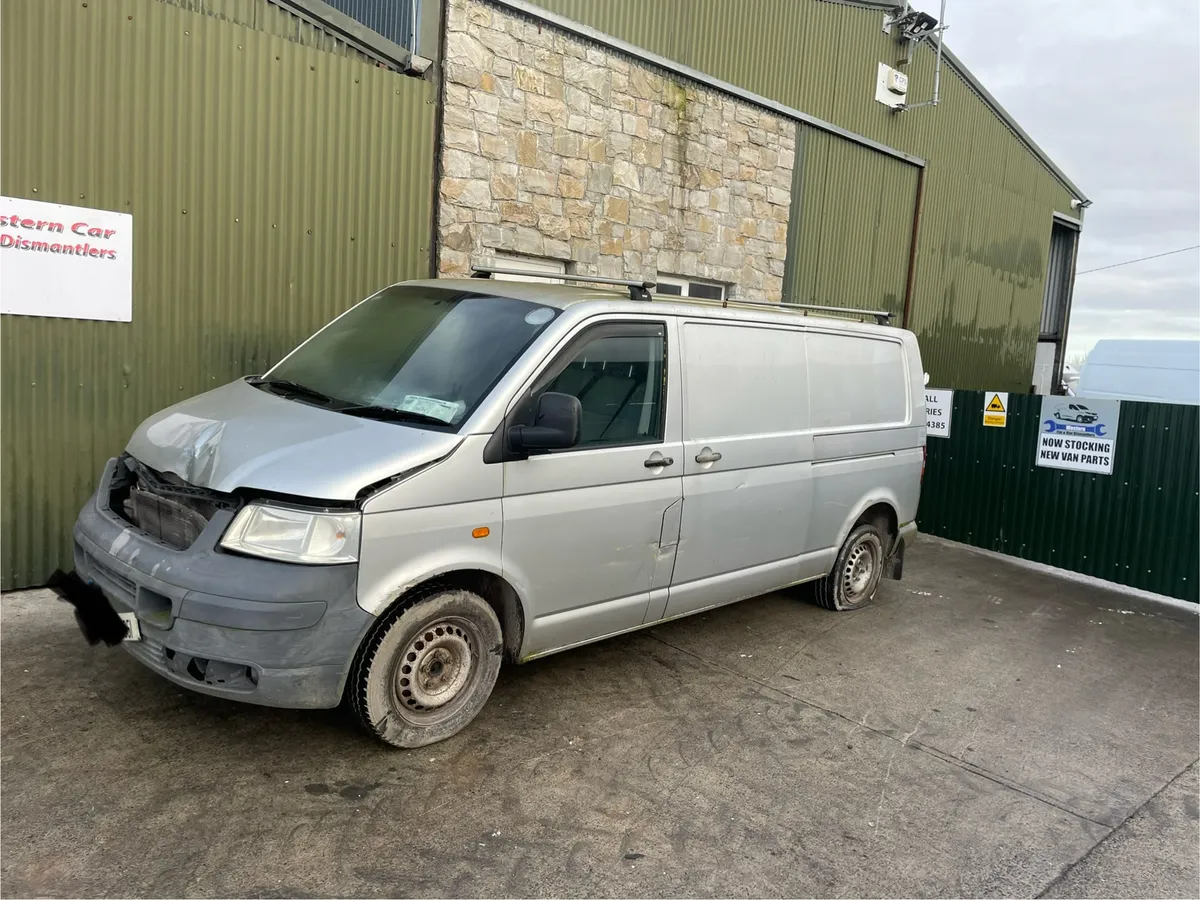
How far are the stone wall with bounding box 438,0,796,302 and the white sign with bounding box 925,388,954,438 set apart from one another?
88.8 inches

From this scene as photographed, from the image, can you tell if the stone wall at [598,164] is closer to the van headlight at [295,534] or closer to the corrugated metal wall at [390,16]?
the corrugated metal wall at [390,16]

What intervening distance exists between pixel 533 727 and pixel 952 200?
1171 centimetres

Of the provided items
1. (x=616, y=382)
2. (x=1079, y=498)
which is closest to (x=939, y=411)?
(x=1079, y=498)

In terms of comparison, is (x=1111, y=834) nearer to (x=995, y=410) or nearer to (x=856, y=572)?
(x=856, y=572)

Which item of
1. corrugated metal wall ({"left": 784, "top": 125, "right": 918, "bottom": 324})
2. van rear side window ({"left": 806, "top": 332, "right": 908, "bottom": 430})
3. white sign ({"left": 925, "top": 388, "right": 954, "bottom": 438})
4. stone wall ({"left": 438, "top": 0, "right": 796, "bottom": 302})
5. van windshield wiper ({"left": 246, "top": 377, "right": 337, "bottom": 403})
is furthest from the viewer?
corrugated metal wall ({"left": 784, "top": 125, "right": 918, "bottom": 324})

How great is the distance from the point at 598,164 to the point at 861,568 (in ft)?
15.2

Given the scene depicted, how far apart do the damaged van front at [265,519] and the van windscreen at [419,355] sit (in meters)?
0.01

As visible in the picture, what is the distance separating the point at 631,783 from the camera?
153 inches

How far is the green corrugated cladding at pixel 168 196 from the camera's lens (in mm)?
5484

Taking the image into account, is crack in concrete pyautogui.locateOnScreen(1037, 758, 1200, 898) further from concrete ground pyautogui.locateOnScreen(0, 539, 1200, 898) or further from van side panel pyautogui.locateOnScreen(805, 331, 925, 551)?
van side panel pyautogui.locateOnScreen(805, 331, 925, 551)

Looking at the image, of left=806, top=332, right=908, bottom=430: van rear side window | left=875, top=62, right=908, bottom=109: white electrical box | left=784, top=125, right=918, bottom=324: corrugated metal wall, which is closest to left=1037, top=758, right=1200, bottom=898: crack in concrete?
left=806, top=332, right=908, bottom=430: van rear side window

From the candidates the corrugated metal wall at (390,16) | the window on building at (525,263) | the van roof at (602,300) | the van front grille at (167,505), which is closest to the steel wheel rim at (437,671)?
the van front grille at (167,505)

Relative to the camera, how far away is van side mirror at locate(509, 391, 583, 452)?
13.1 feet

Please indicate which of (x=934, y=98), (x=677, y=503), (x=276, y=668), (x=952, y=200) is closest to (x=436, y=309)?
(x=677, y=503)
